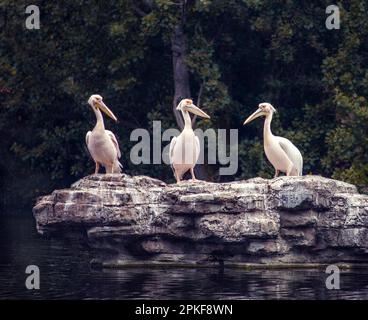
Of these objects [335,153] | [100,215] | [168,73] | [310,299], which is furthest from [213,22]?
[310,299]

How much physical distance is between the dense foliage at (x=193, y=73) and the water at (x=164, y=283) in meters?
8.02

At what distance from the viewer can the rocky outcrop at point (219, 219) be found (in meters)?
24.9

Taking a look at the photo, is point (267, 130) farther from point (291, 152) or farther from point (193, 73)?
point (193, 73)

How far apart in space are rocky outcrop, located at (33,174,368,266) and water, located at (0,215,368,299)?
0.45 m

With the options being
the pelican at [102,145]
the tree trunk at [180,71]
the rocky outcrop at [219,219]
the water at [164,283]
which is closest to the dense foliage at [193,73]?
the tree trunk at [180,71]

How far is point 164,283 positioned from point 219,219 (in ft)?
7.23

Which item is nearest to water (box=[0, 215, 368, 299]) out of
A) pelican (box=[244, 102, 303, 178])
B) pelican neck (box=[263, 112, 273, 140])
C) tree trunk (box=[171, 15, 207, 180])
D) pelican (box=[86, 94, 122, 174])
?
pelican (box=[86, 94, 122, 174])

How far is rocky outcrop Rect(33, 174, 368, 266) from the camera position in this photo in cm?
2491

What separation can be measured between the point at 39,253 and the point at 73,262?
6.19 ft

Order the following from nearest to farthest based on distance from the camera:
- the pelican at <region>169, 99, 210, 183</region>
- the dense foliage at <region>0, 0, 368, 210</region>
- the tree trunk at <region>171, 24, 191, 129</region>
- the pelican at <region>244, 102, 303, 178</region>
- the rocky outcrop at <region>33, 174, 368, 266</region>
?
the rocky outcrop at <region>33, 174, 368, 266</region> → the pelican at <region>169, 99, 210, 183</region> → the pelican at <region>244, 102, 303, 178</region> → the dense foliage at <region>0, 0, 368, 210</region> → the tree trunk at <region>171, 24, 191, 129</region>

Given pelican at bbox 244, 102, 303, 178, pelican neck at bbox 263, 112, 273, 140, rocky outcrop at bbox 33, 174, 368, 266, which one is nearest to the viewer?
rocky outcrop at bbox 33, 174, 368, 266

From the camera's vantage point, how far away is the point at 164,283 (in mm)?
23250

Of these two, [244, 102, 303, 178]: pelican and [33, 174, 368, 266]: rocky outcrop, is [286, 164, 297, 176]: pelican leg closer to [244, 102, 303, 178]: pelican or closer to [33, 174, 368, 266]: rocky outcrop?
[244, 102, 303, 178]: pelican

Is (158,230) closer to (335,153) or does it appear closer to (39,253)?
(39,253)
